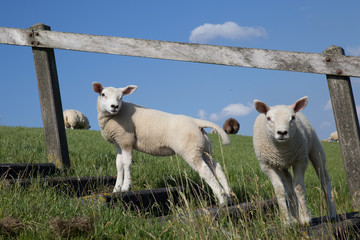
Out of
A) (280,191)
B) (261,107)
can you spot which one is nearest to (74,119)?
(280,191)

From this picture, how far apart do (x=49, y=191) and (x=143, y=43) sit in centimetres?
233

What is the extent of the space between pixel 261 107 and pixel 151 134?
2.01 meters

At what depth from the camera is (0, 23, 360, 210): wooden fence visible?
464 centimetres

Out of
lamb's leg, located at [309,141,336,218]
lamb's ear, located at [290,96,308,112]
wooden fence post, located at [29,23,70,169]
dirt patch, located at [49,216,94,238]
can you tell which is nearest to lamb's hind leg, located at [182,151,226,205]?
lamb's leg, located at [309,141,336,218]

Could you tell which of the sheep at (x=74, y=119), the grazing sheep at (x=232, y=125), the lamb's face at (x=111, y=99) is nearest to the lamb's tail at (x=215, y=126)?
the lamb's face at (x=111, y=99)

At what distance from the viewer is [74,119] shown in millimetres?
23562

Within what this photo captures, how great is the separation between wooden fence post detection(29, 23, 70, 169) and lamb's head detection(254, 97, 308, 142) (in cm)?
357

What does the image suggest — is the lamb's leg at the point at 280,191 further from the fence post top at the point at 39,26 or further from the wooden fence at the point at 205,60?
the fence post top at the point at 39,26

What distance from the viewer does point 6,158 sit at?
21.0 ft

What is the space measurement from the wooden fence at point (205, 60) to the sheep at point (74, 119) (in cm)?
1787

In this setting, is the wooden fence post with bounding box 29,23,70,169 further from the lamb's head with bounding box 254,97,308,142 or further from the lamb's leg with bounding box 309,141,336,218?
the lamb's leg with bounding box 309,141,336,218

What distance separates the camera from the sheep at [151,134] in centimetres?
481

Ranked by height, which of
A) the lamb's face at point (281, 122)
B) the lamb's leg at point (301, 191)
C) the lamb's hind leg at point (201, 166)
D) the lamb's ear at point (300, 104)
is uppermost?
the lamb's ear at point (300, 104)

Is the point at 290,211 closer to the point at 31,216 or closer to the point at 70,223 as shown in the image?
the point at 70,223
